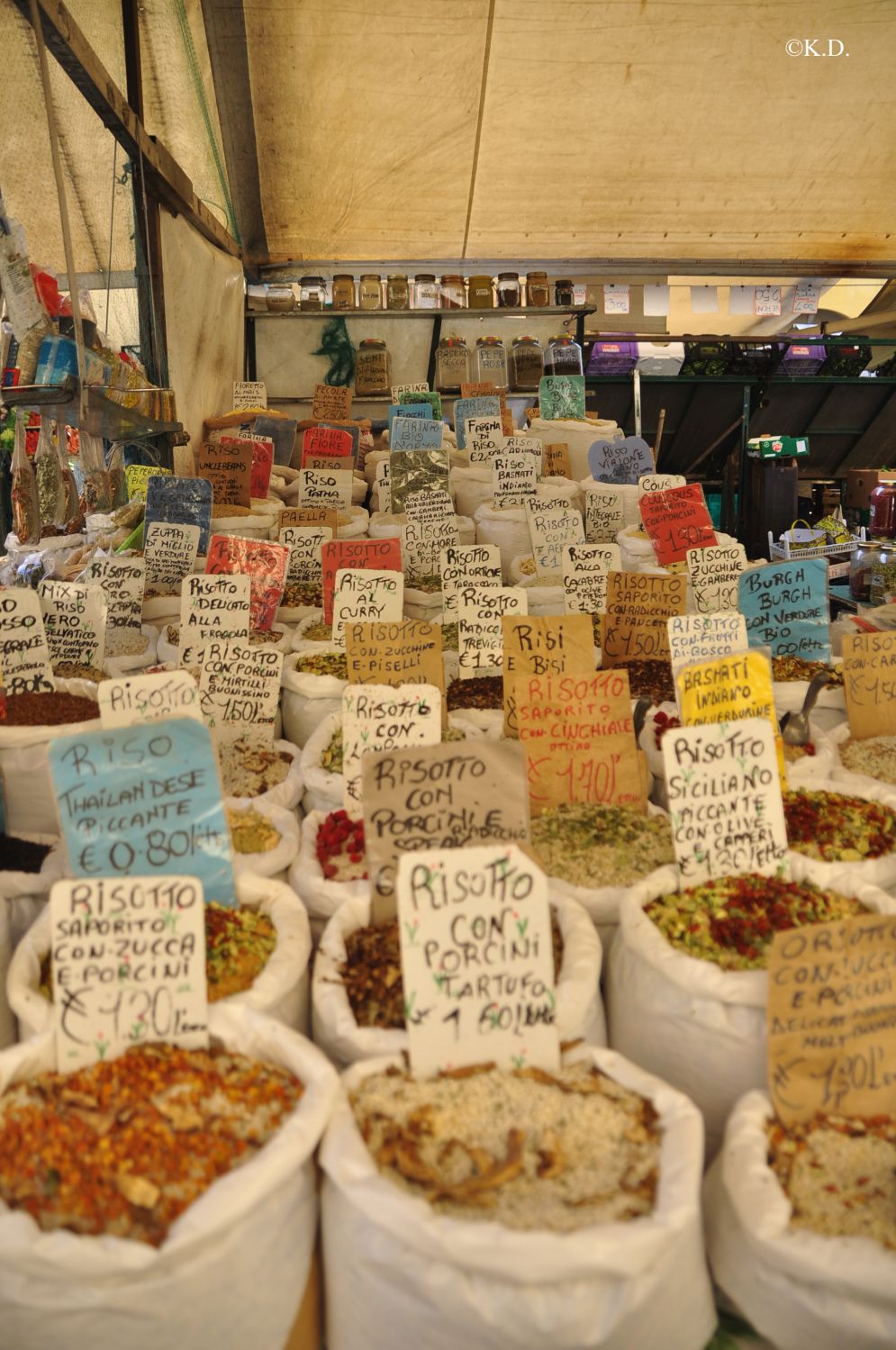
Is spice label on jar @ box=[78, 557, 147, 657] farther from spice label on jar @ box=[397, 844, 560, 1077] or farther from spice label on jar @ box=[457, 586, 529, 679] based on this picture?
spice label on jar @ box=[397, 844, 560, 1077]

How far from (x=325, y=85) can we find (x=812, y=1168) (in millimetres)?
5687

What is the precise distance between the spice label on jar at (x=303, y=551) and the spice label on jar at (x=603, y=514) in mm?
1051

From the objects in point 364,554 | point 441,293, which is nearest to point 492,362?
point 441,293

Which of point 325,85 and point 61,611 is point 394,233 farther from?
point 61,611

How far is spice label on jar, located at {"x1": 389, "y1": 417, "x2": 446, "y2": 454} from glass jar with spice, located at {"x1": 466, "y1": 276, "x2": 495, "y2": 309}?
2.16 meters

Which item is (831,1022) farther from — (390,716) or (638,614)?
(638,614)

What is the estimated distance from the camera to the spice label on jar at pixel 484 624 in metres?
2.10

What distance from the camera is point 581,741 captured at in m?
1.64

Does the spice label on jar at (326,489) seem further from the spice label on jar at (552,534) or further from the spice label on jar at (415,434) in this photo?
the spice label on jar at (552,534)

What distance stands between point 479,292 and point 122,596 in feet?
13.3

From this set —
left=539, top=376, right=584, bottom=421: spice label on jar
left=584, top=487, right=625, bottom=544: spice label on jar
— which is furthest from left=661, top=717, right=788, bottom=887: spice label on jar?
left=539, top=376, right=584, bottom=421: spice label on jar

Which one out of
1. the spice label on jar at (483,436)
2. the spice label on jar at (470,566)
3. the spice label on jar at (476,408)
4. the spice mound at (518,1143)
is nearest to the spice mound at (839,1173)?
the spice mound at (518,1143)

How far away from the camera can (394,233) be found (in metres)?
6.87

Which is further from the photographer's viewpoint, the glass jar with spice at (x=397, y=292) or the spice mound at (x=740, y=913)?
the glass jar with spice at (x=397, y=292)
